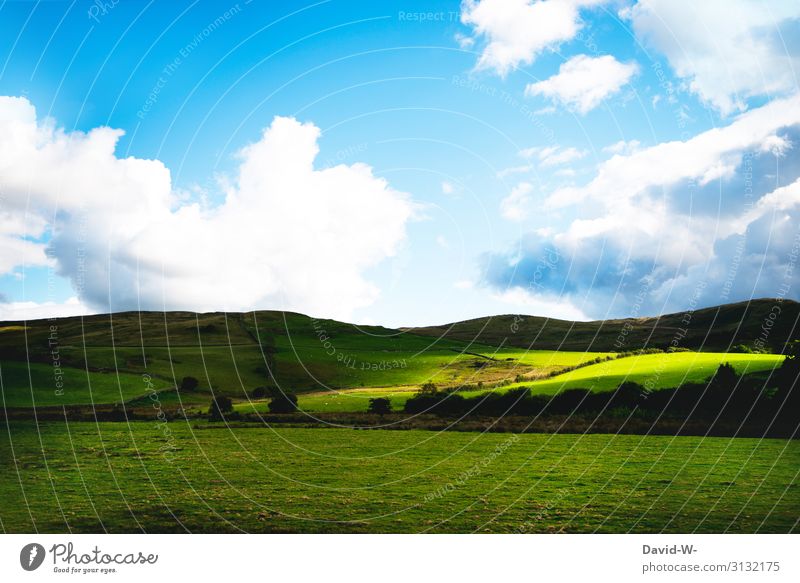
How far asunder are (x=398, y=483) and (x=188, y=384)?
125ft

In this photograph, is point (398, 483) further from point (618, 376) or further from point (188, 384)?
point (188, 384)

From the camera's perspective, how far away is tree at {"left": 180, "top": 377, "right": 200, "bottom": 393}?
52.6m

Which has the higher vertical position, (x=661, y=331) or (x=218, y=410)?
(x=661, y=331)

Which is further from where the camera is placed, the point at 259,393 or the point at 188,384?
the point at 259,393

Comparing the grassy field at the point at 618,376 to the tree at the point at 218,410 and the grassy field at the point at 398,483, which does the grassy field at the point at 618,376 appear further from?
the grassy field at the point at 398,483

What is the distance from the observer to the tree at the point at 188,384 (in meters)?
52.6

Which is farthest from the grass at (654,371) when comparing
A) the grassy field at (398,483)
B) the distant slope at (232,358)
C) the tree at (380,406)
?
the distant slope at (232,358)

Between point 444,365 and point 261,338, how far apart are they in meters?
31.0

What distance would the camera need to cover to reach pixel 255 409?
141ft

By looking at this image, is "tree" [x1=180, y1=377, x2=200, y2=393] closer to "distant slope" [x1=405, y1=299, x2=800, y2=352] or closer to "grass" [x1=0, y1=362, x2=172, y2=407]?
"grass" [x1=0, y1=362, x2=172, y2=407]

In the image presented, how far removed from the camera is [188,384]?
54.2 m

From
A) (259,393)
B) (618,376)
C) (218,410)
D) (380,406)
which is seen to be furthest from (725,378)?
(259,393)

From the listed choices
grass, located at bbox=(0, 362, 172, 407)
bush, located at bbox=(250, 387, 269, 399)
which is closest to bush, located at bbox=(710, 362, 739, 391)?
bush, located at bbox=(250, 387, 269, 399)

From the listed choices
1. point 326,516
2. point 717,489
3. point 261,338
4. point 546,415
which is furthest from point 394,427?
point 261,338
